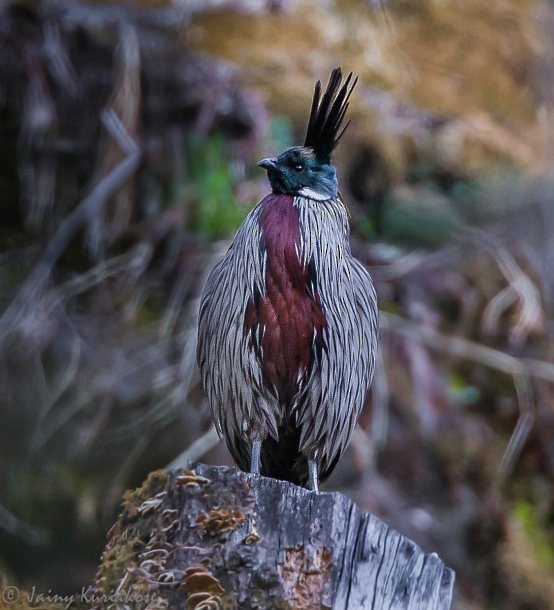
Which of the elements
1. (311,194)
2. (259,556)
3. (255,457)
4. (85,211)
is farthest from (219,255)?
(259,556)

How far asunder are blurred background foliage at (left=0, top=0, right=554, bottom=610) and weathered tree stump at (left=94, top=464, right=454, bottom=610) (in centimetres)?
284

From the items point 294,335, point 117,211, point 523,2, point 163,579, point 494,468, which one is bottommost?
point 163,579

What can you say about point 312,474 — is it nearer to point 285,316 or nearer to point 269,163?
point 285,316

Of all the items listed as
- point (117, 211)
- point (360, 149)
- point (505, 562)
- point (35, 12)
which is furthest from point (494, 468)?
point (35, 12)

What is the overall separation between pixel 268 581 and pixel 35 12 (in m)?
4.25

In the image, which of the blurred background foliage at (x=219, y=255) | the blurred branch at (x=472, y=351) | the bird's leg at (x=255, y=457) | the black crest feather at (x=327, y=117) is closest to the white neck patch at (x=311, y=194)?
the black crest feather at (x=327, y=117)

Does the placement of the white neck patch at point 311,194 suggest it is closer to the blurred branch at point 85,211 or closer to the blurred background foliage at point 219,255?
the blurred background foliage at point 219,255

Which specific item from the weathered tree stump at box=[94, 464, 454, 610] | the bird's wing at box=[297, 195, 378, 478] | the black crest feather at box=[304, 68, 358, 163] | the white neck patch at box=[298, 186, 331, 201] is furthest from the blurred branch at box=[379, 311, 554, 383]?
the weathered tree stump at box=[94, 464, 454, 610]

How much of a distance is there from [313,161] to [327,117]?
0.52ft

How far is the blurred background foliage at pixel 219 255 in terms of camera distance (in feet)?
18.9

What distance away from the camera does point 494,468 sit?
6.19 meters

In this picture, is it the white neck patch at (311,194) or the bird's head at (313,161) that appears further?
the white neck patch at (311,194)

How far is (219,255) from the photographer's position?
579 centimetres

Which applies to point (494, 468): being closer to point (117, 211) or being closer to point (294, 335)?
point (117, 211)
